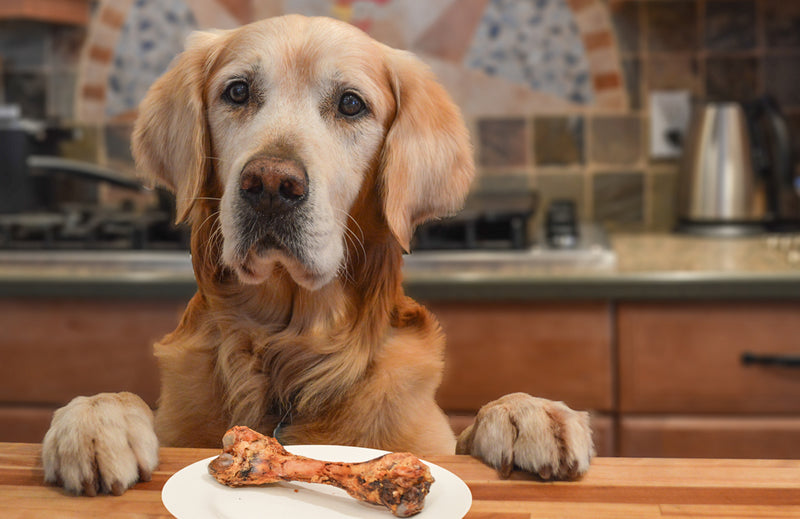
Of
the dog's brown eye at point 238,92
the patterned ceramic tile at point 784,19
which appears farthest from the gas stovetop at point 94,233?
the patterned ceramic tile at point 784,19

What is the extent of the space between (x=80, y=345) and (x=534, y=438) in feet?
4.55

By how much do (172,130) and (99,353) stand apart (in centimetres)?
103

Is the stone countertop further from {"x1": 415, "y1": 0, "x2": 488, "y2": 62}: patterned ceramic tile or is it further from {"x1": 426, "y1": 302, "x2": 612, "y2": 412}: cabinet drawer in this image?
{"x1": 415, "y1": 0, "x2": 488, "y2": 62}: patterned ceramic tile

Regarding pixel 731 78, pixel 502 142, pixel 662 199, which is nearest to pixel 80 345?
pixel 502 142

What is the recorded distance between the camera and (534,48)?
2432 mm

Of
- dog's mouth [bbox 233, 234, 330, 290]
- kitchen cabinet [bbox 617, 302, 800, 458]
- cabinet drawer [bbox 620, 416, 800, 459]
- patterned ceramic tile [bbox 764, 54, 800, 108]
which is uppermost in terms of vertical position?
patterned ceramic tile [bbox 764, 54, 800, 108]

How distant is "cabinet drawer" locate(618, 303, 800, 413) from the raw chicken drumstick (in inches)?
49.1

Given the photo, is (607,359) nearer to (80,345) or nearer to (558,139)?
(558,139)

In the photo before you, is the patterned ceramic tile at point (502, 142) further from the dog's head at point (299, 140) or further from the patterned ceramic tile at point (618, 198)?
the dog's head at point (299, 140)

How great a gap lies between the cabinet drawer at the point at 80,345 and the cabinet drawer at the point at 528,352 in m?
0.59

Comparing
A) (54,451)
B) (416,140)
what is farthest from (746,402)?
(54,451)

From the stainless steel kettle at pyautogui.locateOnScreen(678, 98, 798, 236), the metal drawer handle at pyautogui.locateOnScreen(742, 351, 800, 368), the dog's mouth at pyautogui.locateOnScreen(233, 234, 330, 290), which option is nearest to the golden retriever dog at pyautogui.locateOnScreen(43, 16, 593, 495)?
the dog's mouth at pyautogui.locateOnScreen(233, 234, 330, 290)

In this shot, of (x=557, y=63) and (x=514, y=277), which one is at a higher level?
(x=557, y=63)

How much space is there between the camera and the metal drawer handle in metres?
1.73
